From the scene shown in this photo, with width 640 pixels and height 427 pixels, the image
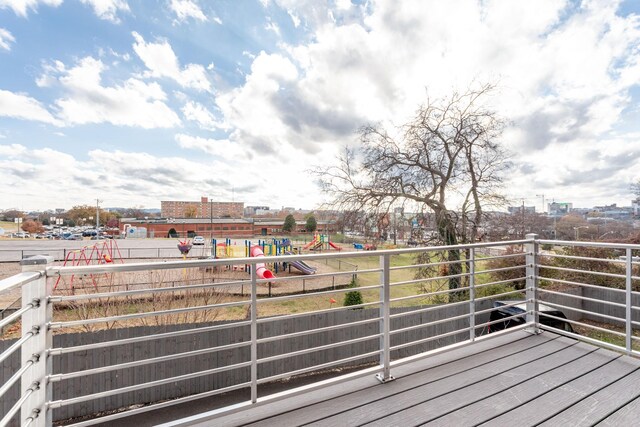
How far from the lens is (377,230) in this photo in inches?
381

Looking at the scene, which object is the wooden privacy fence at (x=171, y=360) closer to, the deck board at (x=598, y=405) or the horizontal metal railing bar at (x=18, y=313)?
the deck board at (x=598, y=405)

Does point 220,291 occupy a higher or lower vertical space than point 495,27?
lower

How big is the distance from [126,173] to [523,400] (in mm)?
31352

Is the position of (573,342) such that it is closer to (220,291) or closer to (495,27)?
(495,27)

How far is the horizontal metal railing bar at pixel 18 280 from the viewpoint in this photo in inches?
41.2

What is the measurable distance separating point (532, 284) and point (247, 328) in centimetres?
501

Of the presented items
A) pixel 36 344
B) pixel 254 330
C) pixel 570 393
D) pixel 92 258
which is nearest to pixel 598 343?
pixel 570 393

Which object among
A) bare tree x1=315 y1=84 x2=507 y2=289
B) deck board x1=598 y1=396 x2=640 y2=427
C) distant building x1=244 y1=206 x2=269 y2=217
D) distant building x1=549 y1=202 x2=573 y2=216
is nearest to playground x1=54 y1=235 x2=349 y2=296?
bare tree x1=315 y1=84 x2=507 y2=289

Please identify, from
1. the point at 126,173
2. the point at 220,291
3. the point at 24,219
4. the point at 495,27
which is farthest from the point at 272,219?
the point at 495,27

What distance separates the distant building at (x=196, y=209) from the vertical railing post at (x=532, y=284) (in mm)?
55674

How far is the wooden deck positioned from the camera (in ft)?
5.52

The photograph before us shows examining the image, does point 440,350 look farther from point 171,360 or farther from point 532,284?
point 171,360

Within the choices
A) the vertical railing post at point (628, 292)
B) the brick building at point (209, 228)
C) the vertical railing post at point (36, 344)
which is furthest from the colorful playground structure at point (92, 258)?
the brick building at point (209, 228)

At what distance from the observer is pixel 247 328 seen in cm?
614
